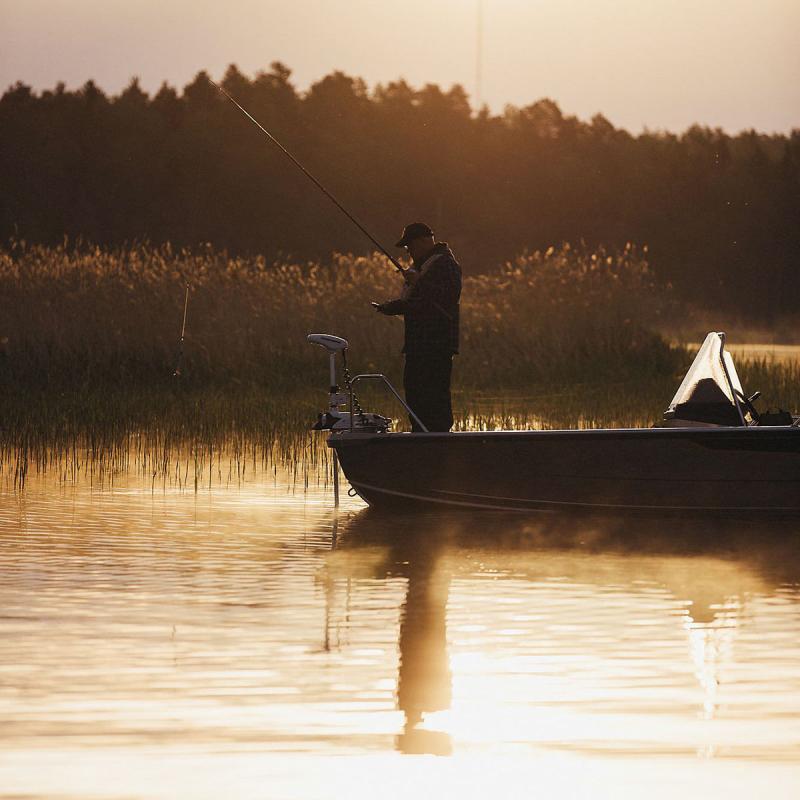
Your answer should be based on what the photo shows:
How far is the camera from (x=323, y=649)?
7418mm

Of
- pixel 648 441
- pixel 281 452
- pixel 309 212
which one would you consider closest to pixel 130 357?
pixel 281 452

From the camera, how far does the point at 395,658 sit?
723cm

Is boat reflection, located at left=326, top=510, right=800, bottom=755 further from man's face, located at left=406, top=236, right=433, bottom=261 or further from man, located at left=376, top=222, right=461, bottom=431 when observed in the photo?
man's face, located at left=406, top=236, right=433, bottom=261

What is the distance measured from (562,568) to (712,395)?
243cm

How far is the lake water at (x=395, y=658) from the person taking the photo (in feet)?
17.6

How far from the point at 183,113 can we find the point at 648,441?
234ft

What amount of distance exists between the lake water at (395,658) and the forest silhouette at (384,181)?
196 ft

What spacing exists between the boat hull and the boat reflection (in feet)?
0.44

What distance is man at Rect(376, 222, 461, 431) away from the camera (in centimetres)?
1277

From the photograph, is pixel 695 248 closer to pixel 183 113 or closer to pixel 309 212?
pixel 309 212

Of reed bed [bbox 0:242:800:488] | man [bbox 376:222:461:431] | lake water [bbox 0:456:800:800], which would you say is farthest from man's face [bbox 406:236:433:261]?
reed bed [bbox 0:242:800:488]

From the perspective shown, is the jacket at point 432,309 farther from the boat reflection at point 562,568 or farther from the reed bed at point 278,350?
the reed bed at point 278,350

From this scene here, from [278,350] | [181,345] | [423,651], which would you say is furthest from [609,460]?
[278,350]

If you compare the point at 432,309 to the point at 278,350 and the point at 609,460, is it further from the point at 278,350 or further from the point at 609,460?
the point at 278,350
